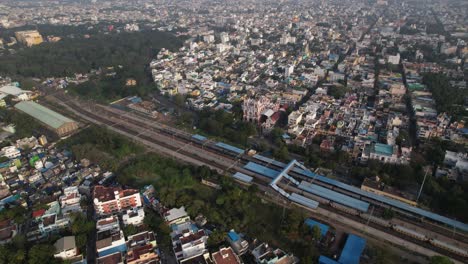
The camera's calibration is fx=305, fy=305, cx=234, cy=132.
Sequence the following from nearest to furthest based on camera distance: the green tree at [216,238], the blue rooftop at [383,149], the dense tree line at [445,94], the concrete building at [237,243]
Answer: the concrete building at [237,243] < the green tree at [216,238] < the blue rooftop at [383,149] < the dense tree line at [445,94]

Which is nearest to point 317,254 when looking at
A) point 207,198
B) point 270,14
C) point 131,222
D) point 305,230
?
point 305,230

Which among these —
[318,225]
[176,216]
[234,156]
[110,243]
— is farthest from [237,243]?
[234,156]

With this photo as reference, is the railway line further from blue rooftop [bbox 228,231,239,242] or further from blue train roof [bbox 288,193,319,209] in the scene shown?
blue rooftop [bbox 228,231,239,242]

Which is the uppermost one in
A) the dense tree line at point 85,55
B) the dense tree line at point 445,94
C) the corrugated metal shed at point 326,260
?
the dense tree line at point 445,94

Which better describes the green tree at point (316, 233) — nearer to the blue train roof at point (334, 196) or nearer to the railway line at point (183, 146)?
the railway line at point (183, 146)

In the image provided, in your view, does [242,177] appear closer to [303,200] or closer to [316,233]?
[303,200]

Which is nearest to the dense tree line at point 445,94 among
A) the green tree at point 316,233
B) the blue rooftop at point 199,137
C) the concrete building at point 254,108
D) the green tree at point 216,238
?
the concrete building at point 254,108

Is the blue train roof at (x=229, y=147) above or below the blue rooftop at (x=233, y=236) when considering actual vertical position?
above
